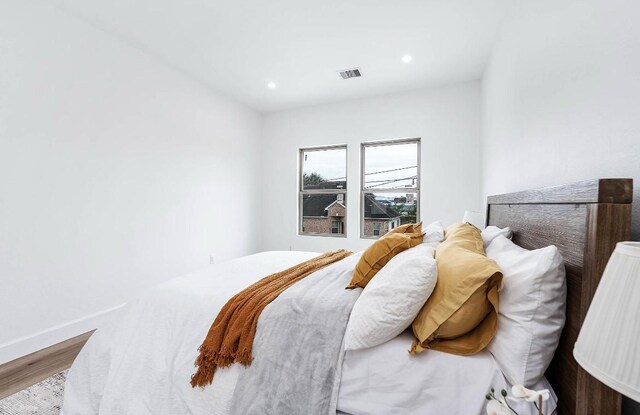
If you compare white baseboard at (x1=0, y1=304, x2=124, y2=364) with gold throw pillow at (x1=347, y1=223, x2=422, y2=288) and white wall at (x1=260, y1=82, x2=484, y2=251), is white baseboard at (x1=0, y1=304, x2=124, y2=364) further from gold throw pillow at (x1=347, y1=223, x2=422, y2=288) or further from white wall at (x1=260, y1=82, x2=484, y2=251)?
white wall at (x1=260, y1=82, x2=484, y2=251)

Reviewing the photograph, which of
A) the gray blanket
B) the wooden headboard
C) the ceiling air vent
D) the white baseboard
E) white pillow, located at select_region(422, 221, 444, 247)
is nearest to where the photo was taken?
the wooden headboard

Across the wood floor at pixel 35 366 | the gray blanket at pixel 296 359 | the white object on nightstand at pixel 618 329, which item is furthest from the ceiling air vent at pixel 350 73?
the wood floor at pixel 35 366

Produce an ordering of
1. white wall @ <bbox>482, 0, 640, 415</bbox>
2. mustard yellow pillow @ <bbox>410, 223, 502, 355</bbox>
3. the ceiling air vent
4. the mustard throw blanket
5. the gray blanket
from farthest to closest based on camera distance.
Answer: the ceiling air vent
the mustard throw blanket
the gray blanket
mustard yellow pillow @ <bbox>410, 223, 502, 355</bbox>
white wall @ <bbox>482, 0, 640, 415</bbox>

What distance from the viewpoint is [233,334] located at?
1.35 meters

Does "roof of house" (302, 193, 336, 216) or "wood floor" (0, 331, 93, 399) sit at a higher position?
"roof of house" (302, 193, 336, 216)

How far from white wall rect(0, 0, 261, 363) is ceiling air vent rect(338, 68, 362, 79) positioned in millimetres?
1868

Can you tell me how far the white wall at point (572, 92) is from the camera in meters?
0.88

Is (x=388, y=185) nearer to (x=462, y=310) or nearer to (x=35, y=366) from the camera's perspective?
(x=462, y=310)

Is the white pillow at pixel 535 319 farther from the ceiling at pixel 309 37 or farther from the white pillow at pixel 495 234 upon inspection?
the ceiling at pixel 309 37

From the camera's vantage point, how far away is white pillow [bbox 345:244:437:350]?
1.11 meters

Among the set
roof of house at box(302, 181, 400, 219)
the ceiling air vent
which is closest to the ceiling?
the ceiling air vent

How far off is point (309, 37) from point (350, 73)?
90 centimetres

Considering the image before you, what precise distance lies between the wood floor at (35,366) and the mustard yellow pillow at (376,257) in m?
2.21

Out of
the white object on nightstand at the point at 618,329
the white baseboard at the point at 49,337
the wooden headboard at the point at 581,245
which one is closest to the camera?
the white object on nightstand at the point at 618,329
